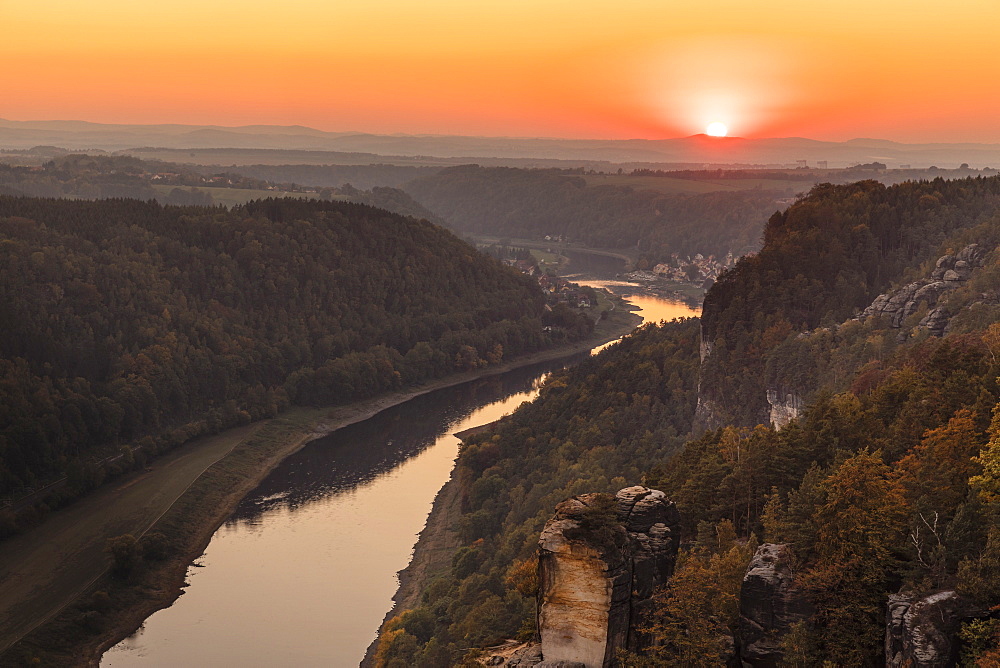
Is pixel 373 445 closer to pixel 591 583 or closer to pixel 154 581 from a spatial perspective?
pixel 154 581

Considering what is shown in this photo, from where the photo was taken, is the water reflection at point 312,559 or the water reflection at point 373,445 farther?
the water reflection at point 373,445

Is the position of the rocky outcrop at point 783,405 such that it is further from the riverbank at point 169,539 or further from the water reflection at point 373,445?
the riverbank at point 169,539

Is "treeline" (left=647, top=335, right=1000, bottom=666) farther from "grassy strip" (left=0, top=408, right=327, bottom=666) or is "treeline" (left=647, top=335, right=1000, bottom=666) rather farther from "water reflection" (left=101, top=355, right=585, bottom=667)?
"grassy strip" (left=0, top=408, right=327, bottom=666)

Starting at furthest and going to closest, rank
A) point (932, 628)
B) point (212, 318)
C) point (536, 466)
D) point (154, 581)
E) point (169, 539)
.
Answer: point (212, 318), point (536, 466), point (169, 539), point (154, 581), point (932, 628)

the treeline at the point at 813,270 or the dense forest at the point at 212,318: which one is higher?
the treeline at the point at 813,270

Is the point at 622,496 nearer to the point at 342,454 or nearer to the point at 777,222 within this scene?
the point at 777,222

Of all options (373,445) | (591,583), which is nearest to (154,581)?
(373,445)

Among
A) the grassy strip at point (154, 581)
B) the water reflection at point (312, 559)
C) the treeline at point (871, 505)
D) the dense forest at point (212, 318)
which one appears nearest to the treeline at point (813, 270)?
the water reflection at point (312, 559)
